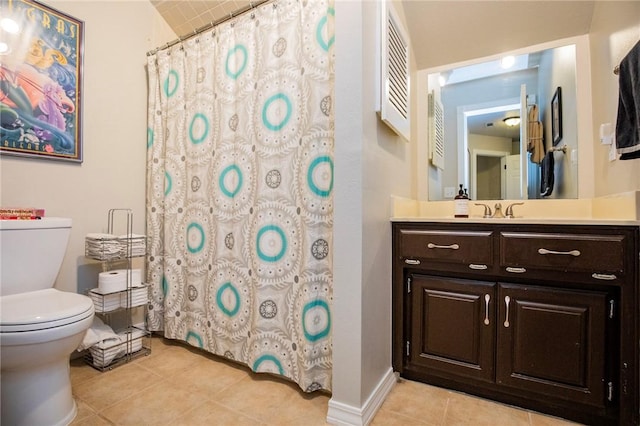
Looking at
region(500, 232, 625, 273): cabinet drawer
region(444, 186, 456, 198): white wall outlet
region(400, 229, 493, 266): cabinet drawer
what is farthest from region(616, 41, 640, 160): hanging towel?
region(444, 186, 456, 198): white wall outlet

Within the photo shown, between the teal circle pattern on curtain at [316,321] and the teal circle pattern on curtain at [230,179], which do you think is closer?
the teal circle pattern on curtain at [316,321]

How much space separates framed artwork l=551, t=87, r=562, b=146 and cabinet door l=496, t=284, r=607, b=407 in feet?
3.43

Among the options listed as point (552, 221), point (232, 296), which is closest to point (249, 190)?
point (232, 296)

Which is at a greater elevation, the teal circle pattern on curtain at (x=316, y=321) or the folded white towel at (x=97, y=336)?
the teal circle pattern on curtain at (x=316, y=321)

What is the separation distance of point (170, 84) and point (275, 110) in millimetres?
982

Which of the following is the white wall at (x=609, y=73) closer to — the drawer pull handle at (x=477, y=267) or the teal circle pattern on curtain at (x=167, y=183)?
the drawer pull handle at (x=477, y=267)

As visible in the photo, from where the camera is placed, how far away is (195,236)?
6.40ft

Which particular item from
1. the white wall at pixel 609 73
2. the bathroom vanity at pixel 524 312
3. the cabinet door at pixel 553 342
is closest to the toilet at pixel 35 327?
the bathroom vanity at pixel 524 312

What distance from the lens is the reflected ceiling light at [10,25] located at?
1599 millimetres

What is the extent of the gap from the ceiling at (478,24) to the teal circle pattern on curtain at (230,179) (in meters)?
1.07

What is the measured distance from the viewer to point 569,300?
1335mm

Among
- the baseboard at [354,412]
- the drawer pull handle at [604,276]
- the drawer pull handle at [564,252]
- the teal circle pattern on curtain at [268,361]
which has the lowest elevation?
the baseboard at [354,412]

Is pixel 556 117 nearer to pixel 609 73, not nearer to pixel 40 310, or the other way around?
Answer: pixel 609 73

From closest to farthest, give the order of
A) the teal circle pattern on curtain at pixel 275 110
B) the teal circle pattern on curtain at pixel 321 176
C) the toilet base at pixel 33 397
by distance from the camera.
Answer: the toilet base at pixel 33 397 < the teal circle pattern on curtain at pixel 321 176 < the teal circle pattern on curtain at pixel 275 110
